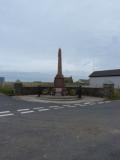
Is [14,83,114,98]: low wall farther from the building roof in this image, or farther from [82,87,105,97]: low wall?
A: the building roof

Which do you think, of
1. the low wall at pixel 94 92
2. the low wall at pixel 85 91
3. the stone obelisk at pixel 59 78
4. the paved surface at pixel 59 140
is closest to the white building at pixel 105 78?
the low wall at pixel 94 92

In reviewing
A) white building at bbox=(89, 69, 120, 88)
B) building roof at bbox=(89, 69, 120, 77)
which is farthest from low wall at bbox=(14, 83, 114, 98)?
building roof at bbox=(89, 69, 120, 77)

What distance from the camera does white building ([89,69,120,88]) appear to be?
5959cm

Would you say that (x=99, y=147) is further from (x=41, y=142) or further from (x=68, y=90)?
(x=68, y=90)

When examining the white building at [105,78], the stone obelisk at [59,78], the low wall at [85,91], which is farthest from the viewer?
the white building at [105,78]

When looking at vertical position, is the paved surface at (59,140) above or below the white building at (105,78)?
below

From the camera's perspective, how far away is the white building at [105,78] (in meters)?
59.6

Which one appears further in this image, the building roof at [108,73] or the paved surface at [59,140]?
the building roof at [108,73]

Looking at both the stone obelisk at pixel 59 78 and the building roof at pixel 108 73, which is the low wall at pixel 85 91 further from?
the building roof at pixel 108 73

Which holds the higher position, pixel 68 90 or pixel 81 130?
pixel 68 90

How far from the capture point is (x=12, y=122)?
1022 centimetres

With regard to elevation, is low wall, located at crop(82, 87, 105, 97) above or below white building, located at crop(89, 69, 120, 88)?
below

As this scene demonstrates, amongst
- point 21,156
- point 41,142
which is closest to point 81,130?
point 41,142

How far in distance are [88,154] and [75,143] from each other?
1.10 meters
